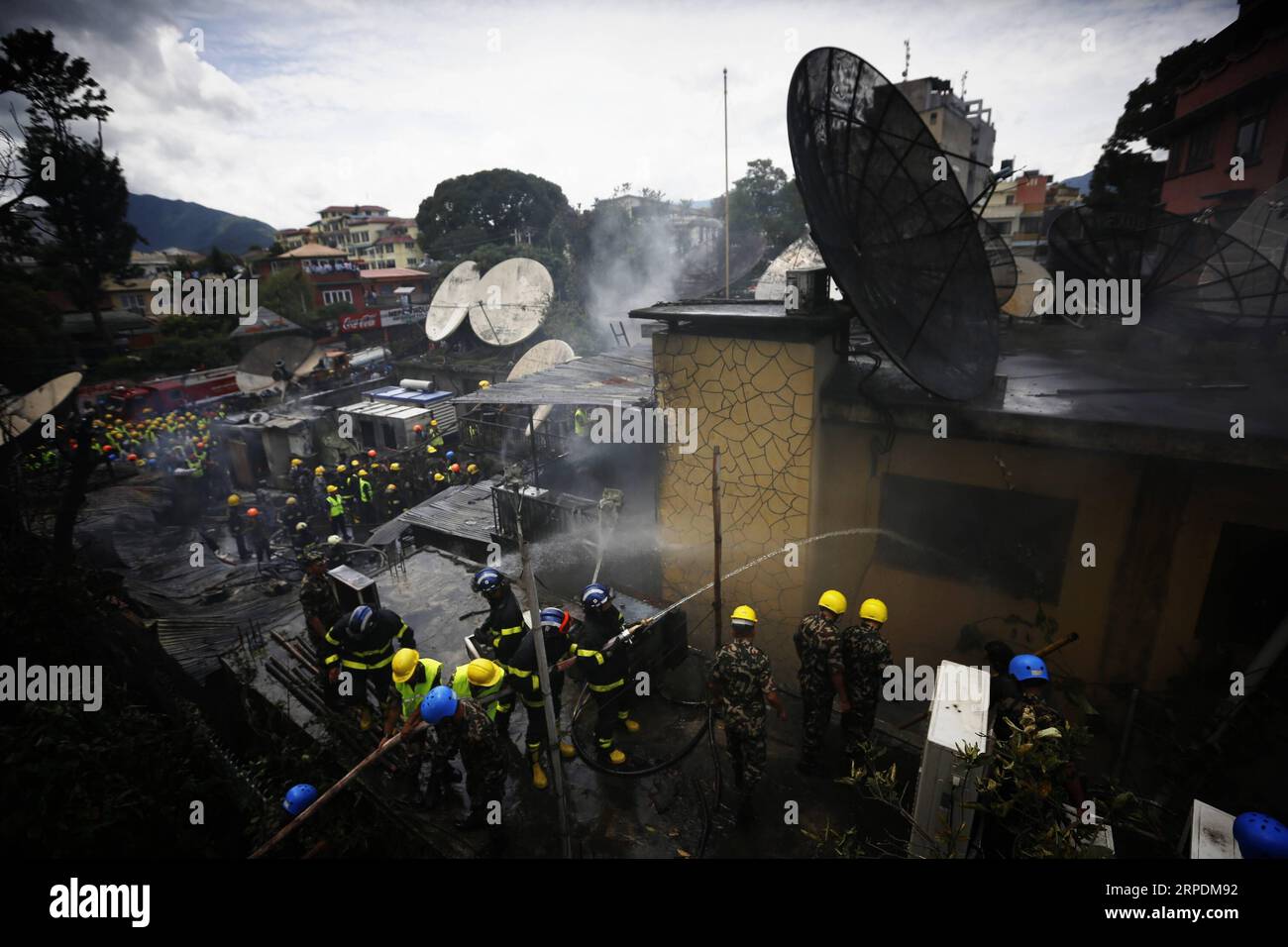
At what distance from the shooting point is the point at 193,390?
30188 millimetres

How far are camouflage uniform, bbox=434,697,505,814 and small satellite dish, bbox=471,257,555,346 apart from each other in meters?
23.1

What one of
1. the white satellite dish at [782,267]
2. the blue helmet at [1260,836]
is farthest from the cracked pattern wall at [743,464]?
the white satellite dish at [782,267]

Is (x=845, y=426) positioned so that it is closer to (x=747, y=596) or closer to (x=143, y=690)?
(x=747, y=596)

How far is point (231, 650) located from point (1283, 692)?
13745mm

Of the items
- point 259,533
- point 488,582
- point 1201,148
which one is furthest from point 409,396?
point 1201,148

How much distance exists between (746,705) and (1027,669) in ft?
8.37

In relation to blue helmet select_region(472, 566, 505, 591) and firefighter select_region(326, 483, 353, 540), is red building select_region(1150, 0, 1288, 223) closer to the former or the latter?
blue helmet select_region(472, 566, 505, 591)

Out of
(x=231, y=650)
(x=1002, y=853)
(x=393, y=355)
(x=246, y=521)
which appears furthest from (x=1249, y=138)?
(x=393, y=355)

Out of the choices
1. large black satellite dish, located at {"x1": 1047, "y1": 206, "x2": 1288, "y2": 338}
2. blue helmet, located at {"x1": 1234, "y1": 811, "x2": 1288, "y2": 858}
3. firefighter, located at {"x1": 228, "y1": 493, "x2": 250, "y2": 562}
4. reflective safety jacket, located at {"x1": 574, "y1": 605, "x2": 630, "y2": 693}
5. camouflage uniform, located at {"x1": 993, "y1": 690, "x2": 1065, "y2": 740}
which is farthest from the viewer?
firefighter, located at {"x1": 228, "y1": 493, "x2": 250, "y2": 562}

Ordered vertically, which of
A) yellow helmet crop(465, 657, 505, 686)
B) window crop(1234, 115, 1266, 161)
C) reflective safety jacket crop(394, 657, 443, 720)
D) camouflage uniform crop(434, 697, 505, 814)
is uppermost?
window crop(1234, 115, 1266, 161)

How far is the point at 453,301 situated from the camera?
2927 cm

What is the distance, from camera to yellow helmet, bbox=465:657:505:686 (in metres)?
5.68

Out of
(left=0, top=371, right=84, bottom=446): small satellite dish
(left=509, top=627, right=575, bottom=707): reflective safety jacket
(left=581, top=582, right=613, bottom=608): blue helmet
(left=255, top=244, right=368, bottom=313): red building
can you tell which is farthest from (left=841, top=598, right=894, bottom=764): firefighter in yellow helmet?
(left=255, top=244, right=368, bottom=313): red building
